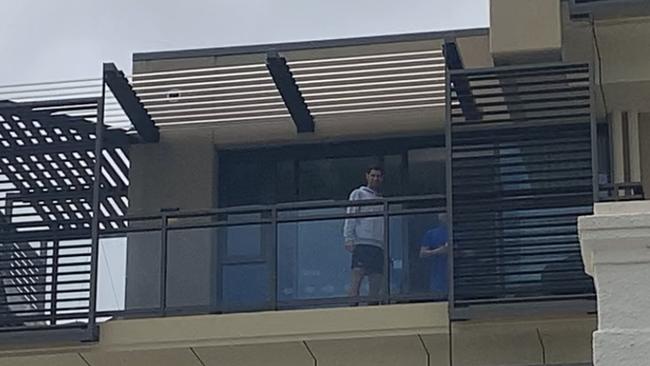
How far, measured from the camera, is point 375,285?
1482 cm

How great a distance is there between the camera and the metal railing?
1477 centimetres

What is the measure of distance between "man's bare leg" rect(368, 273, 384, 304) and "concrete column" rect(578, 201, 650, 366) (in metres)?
10.2

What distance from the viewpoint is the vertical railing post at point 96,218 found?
49.5 ft

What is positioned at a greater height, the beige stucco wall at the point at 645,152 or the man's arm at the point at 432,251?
the beige stucco wall at the point at 645,152

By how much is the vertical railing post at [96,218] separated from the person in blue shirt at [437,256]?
2978 mm

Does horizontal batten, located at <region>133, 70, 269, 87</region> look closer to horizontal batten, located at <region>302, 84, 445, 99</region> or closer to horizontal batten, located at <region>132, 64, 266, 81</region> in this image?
horizontal batten, located at <region>132, 64, 266, 81</region>

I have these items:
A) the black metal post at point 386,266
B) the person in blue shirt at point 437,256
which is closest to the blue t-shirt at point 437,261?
the person in blue shirt at point 437,256

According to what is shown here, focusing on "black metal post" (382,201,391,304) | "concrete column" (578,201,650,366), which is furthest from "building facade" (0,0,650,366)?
"concrete column" (578,201,650,366)

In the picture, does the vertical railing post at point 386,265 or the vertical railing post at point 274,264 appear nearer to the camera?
the vertical railing post at point 386,265

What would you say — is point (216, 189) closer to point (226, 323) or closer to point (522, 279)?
point (226, 323)

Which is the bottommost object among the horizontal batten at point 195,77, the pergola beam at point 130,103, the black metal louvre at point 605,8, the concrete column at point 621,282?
the concrete column at point 621,282

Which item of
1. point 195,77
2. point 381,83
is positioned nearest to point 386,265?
point 381,83

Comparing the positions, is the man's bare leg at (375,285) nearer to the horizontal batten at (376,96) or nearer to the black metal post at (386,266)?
the black metal post at (386,266)

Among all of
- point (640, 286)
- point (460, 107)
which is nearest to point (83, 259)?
point (460, 107)
